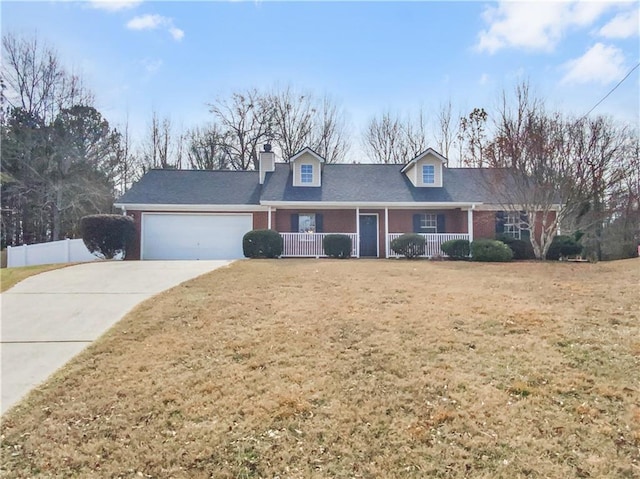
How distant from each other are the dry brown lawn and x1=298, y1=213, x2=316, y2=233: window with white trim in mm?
12505

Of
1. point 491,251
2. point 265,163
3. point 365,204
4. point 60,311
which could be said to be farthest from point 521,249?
point 60,311

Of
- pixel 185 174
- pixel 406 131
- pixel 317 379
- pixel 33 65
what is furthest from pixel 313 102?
pixel 317 379

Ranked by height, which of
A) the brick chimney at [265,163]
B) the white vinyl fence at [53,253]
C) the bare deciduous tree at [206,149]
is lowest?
the white vinyl fence at [53,253]

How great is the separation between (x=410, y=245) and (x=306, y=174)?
632 centimetres

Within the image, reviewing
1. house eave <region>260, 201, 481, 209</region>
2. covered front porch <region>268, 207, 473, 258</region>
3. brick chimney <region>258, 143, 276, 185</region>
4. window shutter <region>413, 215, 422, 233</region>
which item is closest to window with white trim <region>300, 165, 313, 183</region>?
covered front porch <region>268, 207, 473, 258</region>

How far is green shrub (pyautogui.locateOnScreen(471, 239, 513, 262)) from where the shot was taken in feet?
51.5

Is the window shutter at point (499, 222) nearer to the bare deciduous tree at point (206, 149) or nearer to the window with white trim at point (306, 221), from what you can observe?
the window with white trim at point (306, 221)

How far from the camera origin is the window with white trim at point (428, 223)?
1966 cm

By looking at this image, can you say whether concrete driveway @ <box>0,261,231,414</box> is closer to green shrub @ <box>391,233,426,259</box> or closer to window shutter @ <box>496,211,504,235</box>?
green shrub @ <box>391,233,426,259</box>

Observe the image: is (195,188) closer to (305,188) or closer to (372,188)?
(305,188)

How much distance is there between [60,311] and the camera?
7492 mm

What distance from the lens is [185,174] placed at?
70.0 feet

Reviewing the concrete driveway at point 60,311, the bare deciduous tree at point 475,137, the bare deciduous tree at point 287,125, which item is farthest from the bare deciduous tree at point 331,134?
the concrete driveway at point 60,311

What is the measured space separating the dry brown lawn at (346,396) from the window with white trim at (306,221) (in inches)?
492
